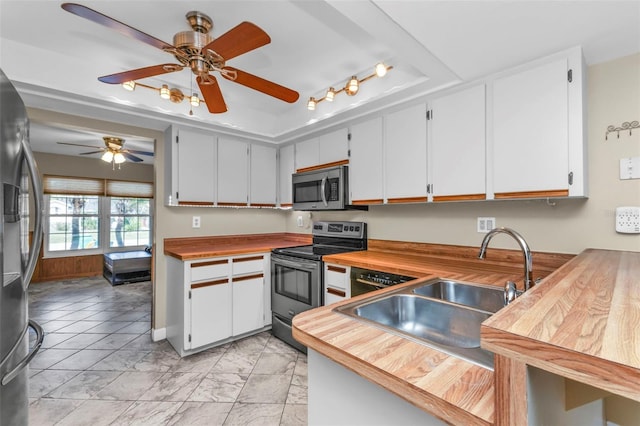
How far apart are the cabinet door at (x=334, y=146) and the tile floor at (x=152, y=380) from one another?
1884 mm

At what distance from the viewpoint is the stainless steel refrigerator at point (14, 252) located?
98cm

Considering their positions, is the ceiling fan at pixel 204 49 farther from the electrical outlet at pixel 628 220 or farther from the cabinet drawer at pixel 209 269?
the electrical outlet at pixel 628 220

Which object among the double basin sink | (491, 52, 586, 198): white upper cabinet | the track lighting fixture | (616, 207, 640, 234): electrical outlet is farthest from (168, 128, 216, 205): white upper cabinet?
(616, 207, 640, 234): electrical outlet

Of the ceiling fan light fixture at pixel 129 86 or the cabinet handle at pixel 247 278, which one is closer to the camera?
the ceiling fan light fixture at pixel 129 86

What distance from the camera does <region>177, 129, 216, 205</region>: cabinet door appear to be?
2.85 metres

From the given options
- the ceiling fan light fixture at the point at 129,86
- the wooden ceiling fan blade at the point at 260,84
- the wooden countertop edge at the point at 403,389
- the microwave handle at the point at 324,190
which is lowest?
the wooden countertop edge at the point at 403,389

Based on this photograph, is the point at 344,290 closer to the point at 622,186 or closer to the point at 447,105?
the point at 447,105

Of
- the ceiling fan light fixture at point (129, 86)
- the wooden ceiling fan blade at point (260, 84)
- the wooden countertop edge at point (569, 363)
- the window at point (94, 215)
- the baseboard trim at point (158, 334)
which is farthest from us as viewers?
the window at point (94, 215)

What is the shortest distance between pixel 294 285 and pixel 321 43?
200 centimetres

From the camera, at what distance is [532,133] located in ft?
5.50

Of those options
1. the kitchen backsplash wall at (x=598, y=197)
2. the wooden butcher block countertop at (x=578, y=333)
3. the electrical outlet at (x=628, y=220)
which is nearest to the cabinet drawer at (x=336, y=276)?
the kitchen backsplash wall at (x=598, y=197)

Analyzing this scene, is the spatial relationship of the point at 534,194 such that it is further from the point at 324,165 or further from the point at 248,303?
the point at 248,303

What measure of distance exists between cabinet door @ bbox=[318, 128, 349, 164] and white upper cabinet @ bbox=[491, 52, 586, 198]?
1276 millimetres

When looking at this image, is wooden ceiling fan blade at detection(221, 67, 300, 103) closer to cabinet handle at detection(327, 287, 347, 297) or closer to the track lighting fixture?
the track lighting fixture
